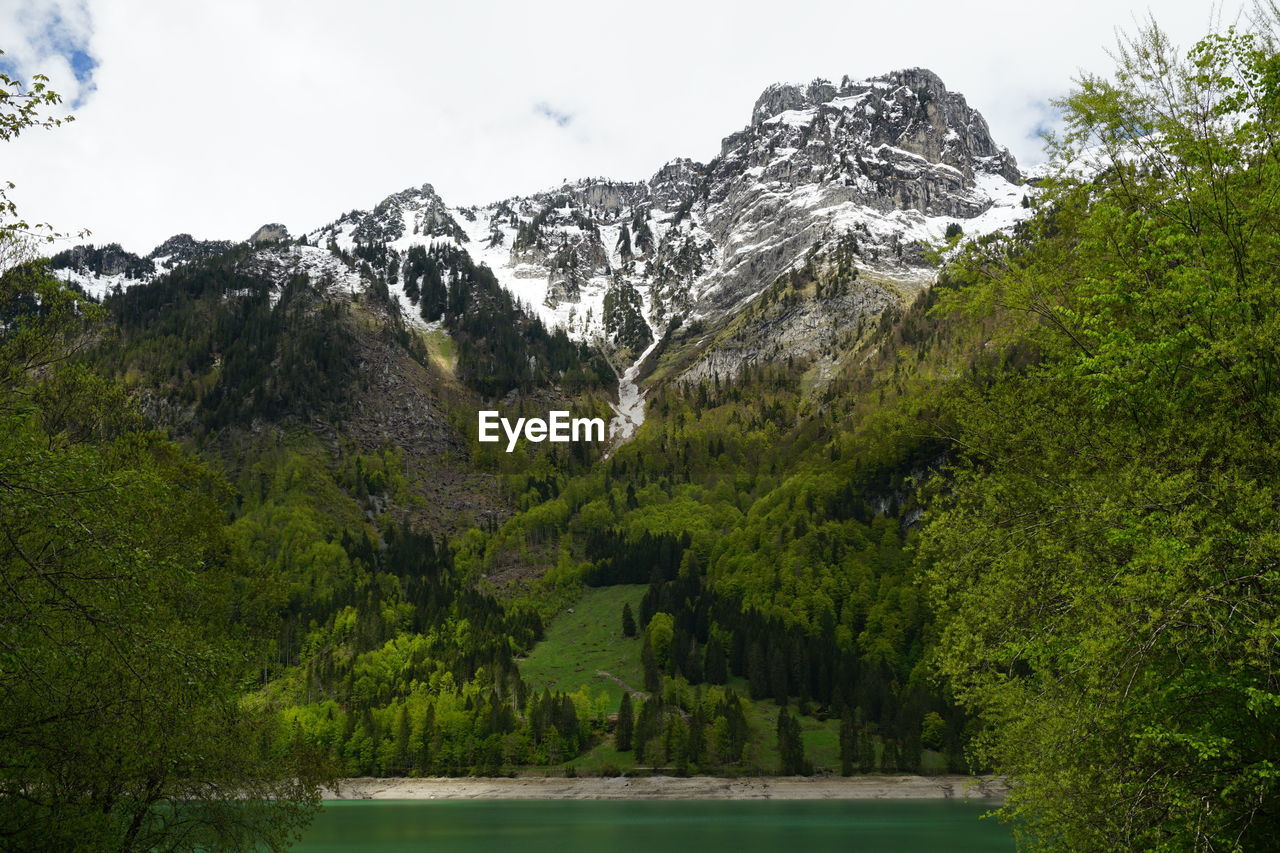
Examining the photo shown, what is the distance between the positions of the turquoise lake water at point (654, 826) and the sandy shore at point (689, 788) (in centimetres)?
118

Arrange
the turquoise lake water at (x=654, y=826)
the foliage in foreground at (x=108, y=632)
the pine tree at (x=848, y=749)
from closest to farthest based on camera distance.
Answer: the foliage in foreground at (x=108, y=632) → the turquoise lake water at (x=654, y=826) → the pine tree at (x=848, y=749)

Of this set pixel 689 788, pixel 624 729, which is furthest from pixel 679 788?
pixel 624 729

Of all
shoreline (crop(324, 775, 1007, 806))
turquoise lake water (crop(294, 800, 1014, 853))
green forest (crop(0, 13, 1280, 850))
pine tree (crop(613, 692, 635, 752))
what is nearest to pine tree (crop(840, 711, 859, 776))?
shoreline (crop(324, 775, 1007, 806))

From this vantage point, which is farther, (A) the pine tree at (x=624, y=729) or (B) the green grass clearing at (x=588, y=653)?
(B) the green grass clearing at (x=588, y=653)

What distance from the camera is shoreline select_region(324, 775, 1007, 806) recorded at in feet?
372

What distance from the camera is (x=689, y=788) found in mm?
116000

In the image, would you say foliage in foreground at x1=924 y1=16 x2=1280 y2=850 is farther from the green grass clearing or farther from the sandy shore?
the green grass clearing

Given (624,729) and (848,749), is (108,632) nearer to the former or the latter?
(848,749)

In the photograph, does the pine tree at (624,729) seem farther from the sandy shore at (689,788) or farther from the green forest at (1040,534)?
the green forest at (1040,534)

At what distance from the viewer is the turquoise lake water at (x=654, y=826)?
6538 cm

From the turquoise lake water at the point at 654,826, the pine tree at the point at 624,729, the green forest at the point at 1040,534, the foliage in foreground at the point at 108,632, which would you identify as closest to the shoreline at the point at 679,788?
the turquoise lake water at the point at 654,826

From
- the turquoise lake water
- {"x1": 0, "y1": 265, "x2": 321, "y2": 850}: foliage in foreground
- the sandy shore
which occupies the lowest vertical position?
the sandy shore

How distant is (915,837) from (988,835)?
29.7ft

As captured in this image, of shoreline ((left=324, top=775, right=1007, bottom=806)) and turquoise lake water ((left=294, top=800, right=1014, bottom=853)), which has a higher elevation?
turquoise lake water ((left=294, top=800, right=1014, bottom=853))
